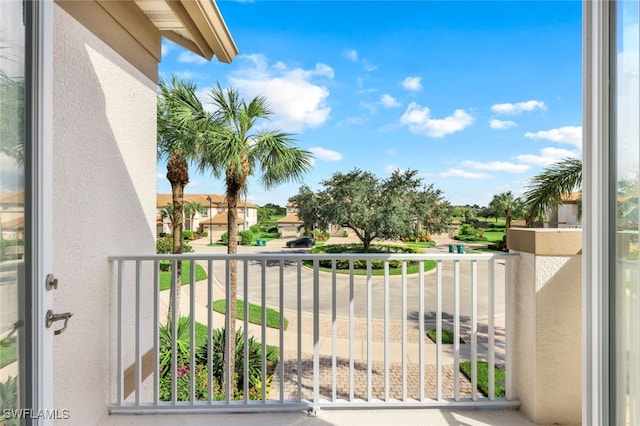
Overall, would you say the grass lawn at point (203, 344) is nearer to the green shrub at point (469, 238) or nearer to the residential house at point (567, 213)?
the residential house at point (567, 213)

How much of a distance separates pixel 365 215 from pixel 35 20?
14982 millimetres

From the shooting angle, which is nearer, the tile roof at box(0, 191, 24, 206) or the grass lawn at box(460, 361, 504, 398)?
the tile roof at box(0, 191, 24, 206)

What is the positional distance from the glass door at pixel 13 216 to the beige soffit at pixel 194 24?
1.44 meters

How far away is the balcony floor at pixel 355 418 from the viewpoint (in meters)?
1.87

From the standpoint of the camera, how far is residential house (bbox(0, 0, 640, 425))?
3.19ft

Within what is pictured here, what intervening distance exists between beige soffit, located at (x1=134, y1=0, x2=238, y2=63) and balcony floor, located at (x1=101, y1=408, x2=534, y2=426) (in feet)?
8.99

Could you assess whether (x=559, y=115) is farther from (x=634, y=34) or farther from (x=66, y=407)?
(x=66, y=407)

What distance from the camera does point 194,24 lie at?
7.86 feet

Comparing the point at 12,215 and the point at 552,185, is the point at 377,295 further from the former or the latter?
the point at 12,215

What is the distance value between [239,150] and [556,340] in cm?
616

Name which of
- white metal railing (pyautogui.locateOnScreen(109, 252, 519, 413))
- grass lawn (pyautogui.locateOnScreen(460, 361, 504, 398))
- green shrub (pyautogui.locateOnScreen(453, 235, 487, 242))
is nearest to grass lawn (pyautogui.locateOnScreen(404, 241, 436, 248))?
green shrub (pyautogui.locateOnScreen(453, 235, 487, 242))

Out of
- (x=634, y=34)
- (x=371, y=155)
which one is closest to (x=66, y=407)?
(x=634, y=34)

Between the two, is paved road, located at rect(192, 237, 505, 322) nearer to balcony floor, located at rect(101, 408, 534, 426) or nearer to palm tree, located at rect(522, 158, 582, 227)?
palm tree, located at rect(522, 158, 582, 227)

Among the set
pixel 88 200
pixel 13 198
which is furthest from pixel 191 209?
pixel 13 198
